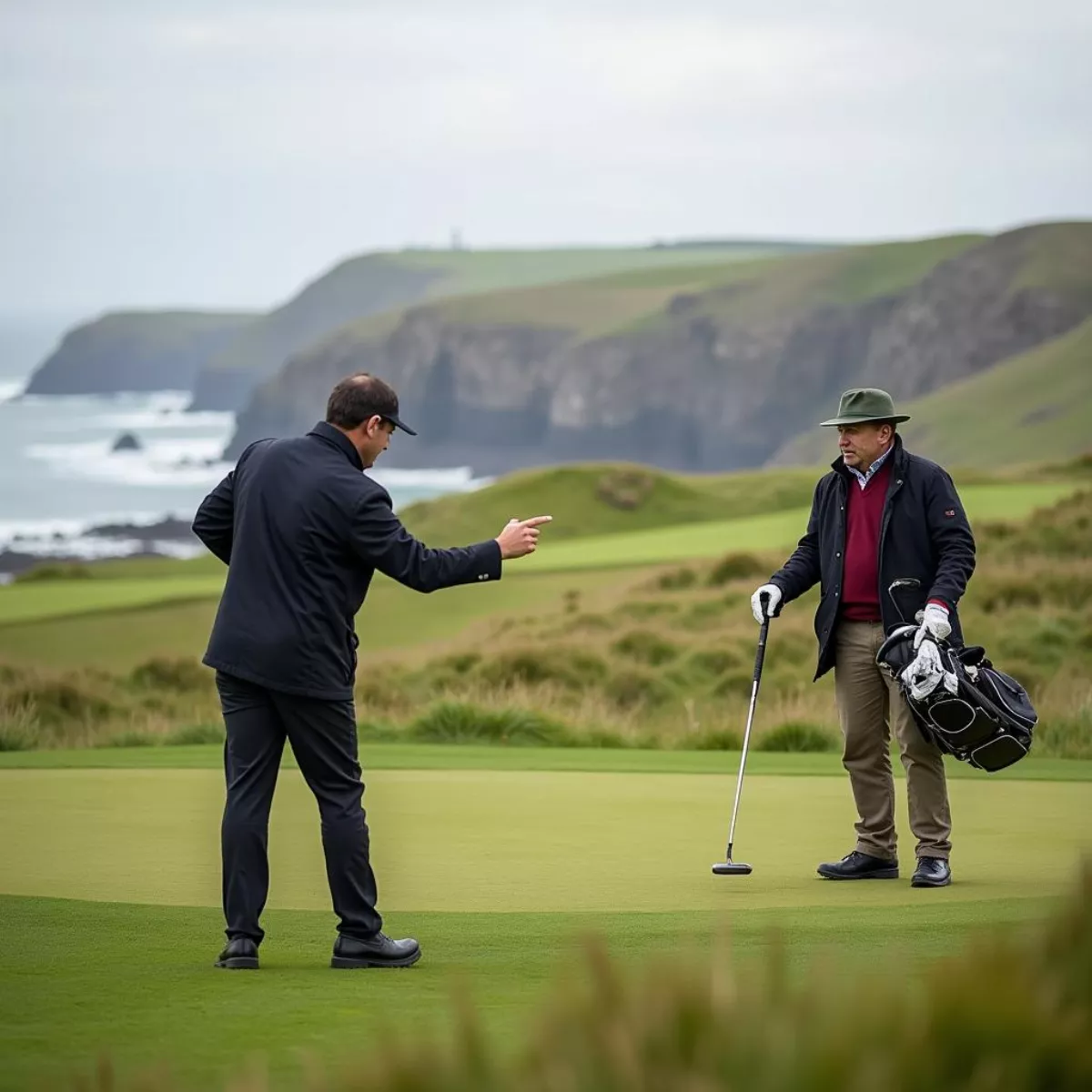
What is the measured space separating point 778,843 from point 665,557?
89.4ft

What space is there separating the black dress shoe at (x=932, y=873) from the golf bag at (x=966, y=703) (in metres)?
0.42

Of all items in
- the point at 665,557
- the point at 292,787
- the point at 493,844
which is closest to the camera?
the point at 493,844

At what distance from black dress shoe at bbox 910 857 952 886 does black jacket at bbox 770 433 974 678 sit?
865 mm

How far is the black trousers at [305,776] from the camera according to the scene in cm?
613

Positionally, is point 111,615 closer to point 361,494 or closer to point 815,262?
point 361,494

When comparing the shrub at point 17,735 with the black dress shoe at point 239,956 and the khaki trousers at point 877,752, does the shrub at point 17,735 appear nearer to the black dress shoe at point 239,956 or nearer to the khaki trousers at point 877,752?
the khaki trousers at point 877,752

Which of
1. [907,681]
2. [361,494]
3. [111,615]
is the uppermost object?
[361,494]

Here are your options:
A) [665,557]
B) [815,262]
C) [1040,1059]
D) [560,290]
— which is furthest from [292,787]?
[560,290]

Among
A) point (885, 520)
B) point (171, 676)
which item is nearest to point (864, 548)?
point (885, 520)

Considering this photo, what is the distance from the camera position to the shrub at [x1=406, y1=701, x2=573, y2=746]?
14.6m

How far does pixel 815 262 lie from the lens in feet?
523

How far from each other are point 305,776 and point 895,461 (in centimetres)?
321

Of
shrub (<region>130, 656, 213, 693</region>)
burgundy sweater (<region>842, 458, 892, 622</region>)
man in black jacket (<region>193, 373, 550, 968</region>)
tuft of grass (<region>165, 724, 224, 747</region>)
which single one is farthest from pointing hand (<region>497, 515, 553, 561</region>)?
shrub (<region>130, 656, 213, 693</region>)

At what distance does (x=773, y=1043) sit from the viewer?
2865 millimetres
